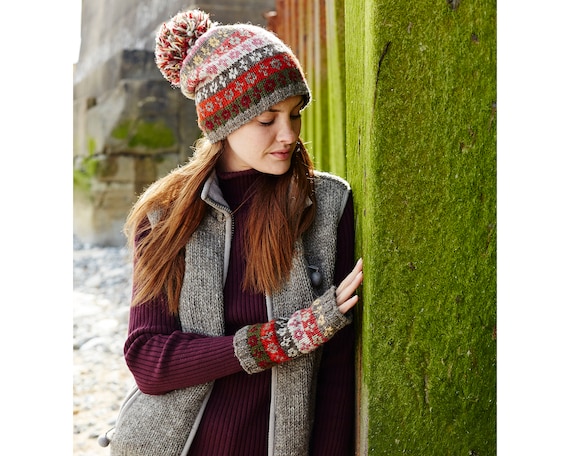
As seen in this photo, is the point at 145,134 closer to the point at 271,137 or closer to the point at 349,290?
the point at 271,137

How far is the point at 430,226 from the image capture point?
4.95ft

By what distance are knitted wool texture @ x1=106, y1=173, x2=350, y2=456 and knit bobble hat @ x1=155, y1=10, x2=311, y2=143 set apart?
24 cm

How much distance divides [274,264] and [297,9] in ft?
9.18

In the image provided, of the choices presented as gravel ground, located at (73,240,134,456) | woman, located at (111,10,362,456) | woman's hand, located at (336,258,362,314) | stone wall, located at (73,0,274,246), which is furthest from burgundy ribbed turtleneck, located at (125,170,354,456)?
stone wall, located at (73,0,274,246)

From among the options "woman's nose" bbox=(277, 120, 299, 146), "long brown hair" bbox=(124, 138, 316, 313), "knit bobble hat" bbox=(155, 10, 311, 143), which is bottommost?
"long brown hair" bbox=(124, 138, 316, 313)

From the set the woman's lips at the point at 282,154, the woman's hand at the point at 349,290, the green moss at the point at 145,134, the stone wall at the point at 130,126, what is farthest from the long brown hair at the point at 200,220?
the green moss at the point at 145,134

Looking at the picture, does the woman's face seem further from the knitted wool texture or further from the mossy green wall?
the mossy green wall

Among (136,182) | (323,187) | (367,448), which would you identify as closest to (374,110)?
(323,187)

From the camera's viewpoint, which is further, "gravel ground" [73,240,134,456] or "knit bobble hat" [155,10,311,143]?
"gravel ground" [73,240,134,456]

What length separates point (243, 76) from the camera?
2.00 m

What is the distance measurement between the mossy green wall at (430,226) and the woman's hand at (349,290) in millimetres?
122

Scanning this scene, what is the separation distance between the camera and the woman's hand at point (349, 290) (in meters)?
1.75

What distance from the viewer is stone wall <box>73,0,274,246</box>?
30.8 ft
